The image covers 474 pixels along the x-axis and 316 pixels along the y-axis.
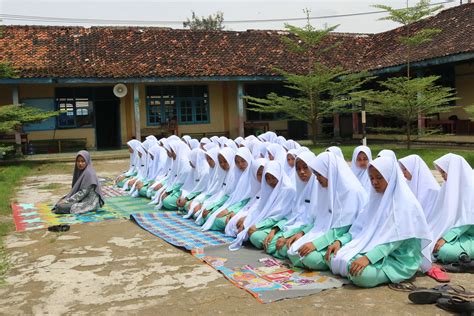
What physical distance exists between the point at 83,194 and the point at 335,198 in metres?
4.44

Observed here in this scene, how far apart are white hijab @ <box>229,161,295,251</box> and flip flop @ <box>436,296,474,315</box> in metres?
2.04

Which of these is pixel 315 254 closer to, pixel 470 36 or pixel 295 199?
pixel 295 199

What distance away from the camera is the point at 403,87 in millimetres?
13250

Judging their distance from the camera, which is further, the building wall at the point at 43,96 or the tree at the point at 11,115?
the building wall at the point at 43,96

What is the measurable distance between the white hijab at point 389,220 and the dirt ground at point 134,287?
11.9 inches

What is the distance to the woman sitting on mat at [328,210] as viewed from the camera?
4.31 metres

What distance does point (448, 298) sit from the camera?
3385 mm

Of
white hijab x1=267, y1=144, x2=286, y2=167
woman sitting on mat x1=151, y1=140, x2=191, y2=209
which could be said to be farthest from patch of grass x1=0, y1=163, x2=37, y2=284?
white hijab x1=267, y1=144, x2=286, y2=167

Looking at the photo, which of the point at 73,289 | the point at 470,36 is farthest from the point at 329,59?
the point at 73,289

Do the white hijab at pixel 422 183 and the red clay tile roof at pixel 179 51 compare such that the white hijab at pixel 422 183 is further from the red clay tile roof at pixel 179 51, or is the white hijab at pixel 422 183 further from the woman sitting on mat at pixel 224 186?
the red clay tile roof at pixel 179 51

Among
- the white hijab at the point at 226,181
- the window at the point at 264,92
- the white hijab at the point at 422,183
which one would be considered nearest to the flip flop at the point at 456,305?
the white hijab at the point at 422,183

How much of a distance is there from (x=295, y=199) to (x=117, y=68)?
14105 mm

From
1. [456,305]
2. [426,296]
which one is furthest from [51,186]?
[456,305]

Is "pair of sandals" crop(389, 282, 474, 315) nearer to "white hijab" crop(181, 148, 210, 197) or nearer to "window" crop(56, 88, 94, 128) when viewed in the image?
"white hijab" crop(181, 148, 210, 197)
